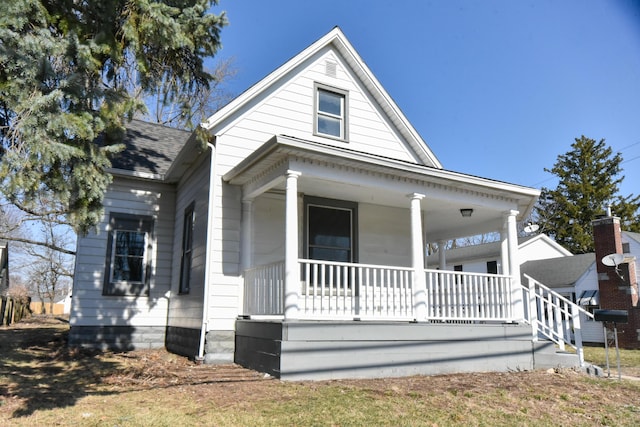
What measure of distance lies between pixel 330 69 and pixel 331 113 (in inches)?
40.8

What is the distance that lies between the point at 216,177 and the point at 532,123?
58.2ft

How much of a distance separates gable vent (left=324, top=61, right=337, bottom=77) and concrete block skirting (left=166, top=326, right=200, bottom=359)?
6.26 m

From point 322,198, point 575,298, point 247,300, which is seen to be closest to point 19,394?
point 247,300

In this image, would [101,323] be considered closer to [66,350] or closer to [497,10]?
[66,350]

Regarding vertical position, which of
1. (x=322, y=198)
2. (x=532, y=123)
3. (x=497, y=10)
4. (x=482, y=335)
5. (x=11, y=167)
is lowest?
(x=482, y=335)

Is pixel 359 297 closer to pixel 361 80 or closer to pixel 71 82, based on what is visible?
pixel 71 82

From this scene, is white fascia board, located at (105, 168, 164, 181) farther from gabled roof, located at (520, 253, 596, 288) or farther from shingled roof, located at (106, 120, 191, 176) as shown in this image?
gabled roof, located at (520, 253, 596, 288)

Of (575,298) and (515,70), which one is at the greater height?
(515,70)

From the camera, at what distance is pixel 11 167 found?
5.03 meters

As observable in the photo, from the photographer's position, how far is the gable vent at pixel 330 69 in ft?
36.4

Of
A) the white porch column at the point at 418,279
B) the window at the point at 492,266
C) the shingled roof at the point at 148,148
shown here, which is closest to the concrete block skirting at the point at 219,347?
the white porch column at the point at 418,279

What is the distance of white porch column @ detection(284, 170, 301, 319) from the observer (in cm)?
706

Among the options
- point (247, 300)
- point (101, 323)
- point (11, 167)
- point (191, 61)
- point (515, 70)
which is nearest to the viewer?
point (11, 167)

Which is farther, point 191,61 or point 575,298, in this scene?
point 575,298
